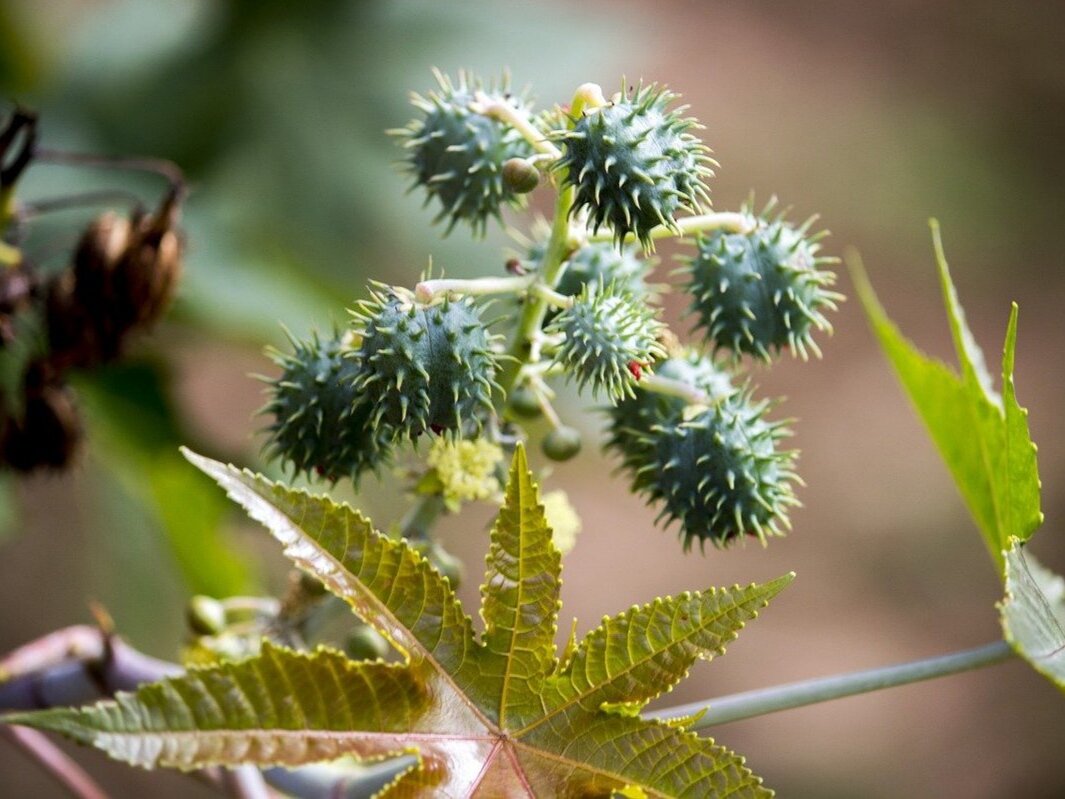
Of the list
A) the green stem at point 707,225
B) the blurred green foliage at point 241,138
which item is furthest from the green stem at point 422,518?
the blurred green foliage at point 241,138

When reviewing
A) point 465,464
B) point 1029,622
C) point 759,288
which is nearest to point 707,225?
point 759,288

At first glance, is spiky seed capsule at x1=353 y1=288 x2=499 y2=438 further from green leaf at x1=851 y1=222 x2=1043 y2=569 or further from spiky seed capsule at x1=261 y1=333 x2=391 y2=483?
green leaf at x1=851 y1=222 x2=1043 y2=569

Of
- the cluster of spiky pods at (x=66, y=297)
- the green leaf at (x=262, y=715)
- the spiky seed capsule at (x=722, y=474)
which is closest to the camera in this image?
the green leaf at (x=262, y=715)

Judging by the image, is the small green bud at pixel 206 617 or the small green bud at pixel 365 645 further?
the small green bud at pixel 206 617

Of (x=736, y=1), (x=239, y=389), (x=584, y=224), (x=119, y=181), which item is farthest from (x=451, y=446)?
(x=736, y=1)

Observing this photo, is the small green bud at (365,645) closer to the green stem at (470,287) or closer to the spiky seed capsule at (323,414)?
the spiky seed capsule at (323,414)

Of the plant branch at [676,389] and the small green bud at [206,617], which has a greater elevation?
the plant branch at [676,389]
